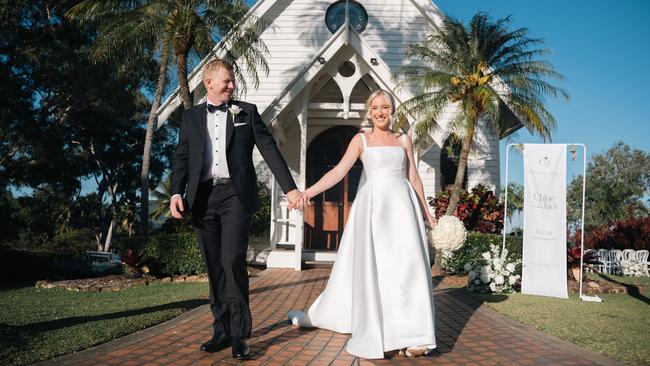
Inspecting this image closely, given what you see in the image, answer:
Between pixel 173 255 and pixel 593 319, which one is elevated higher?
pixel 173 255

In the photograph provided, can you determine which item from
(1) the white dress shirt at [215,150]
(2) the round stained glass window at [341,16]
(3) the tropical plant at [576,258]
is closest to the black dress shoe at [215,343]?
(1) the white dress shirt at [215,150]

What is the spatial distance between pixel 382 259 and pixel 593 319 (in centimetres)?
407

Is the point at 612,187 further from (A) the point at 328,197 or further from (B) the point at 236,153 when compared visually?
(B) the point at 236,153

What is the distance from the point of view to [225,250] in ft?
13.5

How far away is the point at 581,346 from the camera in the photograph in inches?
196

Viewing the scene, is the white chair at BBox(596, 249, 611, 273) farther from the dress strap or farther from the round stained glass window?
the dress strap

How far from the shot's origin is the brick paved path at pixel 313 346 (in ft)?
13.5

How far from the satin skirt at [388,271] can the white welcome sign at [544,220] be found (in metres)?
5.41

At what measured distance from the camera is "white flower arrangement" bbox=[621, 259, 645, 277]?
1647 cm

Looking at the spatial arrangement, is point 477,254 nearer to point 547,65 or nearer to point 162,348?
point 547,65

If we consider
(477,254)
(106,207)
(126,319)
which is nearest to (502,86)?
(477,254)

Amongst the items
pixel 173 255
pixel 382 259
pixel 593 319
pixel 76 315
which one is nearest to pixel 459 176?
pixel 593 319

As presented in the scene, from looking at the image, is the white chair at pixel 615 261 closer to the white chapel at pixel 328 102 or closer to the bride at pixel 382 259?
the white chapel at pixel 328 102

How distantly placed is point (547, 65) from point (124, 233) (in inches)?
1577
